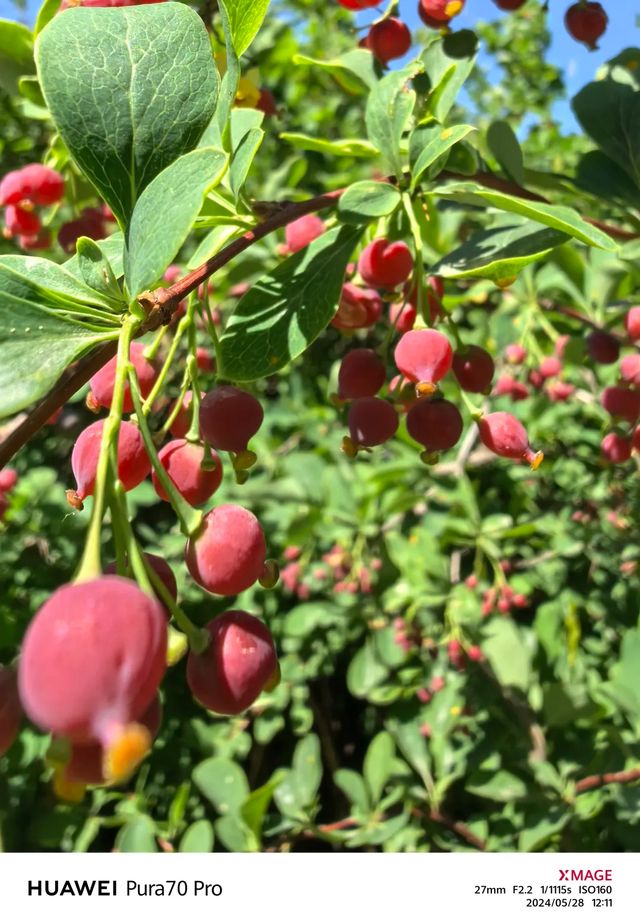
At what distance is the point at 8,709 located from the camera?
1.59ft

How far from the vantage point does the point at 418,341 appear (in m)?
0.80

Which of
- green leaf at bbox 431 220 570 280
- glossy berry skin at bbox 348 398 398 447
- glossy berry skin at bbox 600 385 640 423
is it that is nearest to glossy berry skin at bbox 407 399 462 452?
glossy berry skin at bbox 348 398 398 447

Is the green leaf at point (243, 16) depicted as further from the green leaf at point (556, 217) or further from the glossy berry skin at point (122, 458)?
the glossy berry skin at point (122, 458)

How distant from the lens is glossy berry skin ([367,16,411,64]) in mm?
1107

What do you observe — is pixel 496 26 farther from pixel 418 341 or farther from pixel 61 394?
pixel 61 394

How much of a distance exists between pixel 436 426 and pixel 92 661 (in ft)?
1.83

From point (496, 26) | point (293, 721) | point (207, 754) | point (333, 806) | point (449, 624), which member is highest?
point (496, 26)

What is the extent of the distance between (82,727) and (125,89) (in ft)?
1.58

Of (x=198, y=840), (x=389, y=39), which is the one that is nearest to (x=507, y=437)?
(x=389, y=39)

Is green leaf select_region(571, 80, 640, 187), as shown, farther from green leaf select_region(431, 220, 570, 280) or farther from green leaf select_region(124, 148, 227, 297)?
green leaf select_region(124, 148, 227, 297)

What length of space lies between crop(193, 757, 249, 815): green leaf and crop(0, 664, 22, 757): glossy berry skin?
1552 mm

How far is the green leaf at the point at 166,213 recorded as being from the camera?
54 centimetres

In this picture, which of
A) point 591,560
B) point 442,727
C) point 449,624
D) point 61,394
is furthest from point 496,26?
point 61,394

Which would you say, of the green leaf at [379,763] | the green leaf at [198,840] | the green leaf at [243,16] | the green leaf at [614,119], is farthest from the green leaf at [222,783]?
the green leaf at [243,16]
